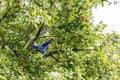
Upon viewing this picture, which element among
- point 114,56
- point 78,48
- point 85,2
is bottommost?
point 114,56

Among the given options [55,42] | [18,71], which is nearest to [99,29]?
[55,42]

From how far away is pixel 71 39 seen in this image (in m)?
6.69

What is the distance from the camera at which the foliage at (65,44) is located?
5996mm

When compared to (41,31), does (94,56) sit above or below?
below

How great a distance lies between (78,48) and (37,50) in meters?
1.00

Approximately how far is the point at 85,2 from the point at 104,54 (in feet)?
4.51

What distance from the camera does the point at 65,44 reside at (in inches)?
265

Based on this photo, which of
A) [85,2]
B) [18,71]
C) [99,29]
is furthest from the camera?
[99,29]

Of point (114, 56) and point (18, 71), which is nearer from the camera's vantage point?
point (18, 71)

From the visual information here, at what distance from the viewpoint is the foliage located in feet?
19.7

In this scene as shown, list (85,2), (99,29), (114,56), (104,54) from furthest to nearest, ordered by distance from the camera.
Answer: (114,56) < (99,29) < (104,54) < (85,2)

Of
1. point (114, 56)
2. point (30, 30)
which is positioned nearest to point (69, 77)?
point (30, 30)

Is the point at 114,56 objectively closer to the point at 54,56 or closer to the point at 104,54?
the point at 104,54

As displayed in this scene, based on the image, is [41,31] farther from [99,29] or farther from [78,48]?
[99,29]
